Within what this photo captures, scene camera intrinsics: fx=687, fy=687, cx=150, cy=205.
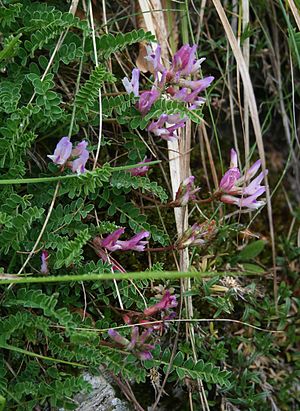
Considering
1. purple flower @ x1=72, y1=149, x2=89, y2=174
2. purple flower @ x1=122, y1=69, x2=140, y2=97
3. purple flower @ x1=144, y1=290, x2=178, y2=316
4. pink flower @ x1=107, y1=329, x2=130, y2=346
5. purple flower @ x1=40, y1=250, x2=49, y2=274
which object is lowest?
purple flower @ x1=144, y1=290, x2=178, y2=316

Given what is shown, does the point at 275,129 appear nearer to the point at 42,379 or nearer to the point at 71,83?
the point at 71,83

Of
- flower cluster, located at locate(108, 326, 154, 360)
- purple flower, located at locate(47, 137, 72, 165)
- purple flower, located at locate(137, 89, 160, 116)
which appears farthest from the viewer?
purple flower, located at locate(137, 89, 160, 116)

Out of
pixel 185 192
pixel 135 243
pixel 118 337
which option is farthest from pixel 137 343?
pixel 185 192

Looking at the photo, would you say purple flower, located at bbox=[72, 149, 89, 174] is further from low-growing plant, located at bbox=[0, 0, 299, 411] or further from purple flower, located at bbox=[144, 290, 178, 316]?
purple flower, located at bbox=[144, 290, 178, 316]

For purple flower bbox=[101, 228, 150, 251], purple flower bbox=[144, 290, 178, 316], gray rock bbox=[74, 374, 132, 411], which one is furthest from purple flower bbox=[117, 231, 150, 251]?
gray rock bbox=[74, 374, 132, 411]

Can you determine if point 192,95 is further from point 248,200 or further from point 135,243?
point 135,243

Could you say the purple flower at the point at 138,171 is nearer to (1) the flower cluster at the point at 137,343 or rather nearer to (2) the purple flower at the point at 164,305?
(2) the purple flower at the point at 164,305
